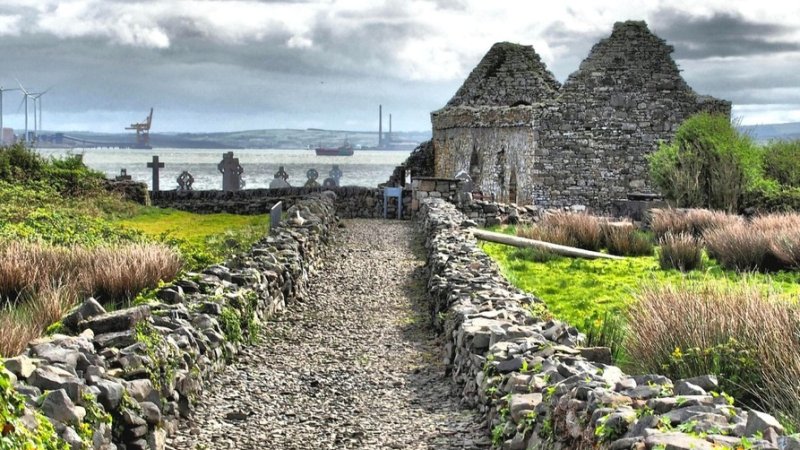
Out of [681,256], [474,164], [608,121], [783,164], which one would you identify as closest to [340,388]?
[681,256]

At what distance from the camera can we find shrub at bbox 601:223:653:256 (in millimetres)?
16422

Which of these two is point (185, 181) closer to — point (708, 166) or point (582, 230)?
point (708, 166)

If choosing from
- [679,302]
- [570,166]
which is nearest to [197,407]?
[679,302]

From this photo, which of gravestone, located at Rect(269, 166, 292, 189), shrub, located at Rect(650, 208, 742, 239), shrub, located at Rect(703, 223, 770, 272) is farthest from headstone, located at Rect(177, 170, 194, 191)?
shrub, located at Rect(703, 223, 770, 272)

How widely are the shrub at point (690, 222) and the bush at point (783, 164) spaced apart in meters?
7.79

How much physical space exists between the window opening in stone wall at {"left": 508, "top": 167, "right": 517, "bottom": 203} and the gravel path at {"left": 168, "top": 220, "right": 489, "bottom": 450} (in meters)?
18.0

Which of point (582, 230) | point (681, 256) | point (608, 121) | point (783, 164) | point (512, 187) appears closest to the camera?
point (681, 256)

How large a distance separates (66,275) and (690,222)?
12246 millimetres

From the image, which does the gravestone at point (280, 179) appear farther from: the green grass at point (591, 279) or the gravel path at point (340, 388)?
the gravel path at point (340, 388)

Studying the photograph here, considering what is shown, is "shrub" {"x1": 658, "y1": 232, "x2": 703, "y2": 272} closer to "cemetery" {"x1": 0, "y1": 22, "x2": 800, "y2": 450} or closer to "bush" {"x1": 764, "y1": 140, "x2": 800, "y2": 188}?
"cemetery" {"x1": 0, "y1": 22, "x2": 800, "y2": 450}

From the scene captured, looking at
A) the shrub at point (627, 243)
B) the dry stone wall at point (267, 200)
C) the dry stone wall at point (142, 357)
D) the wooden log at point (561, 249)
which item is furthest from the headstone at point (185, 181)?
the dry stone wall at point (142, 357)

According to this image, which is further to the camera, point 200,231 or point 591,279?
point 200,231

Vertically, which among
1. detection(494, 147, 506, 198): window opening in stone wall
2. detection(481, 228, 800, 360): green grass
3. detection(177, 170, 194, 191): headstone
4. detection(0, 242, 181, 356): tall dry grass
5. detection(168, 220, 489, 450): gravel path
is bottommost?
detection(168, 220, 489, 450): gravel path

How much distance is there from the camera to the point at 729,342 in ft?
21.6
